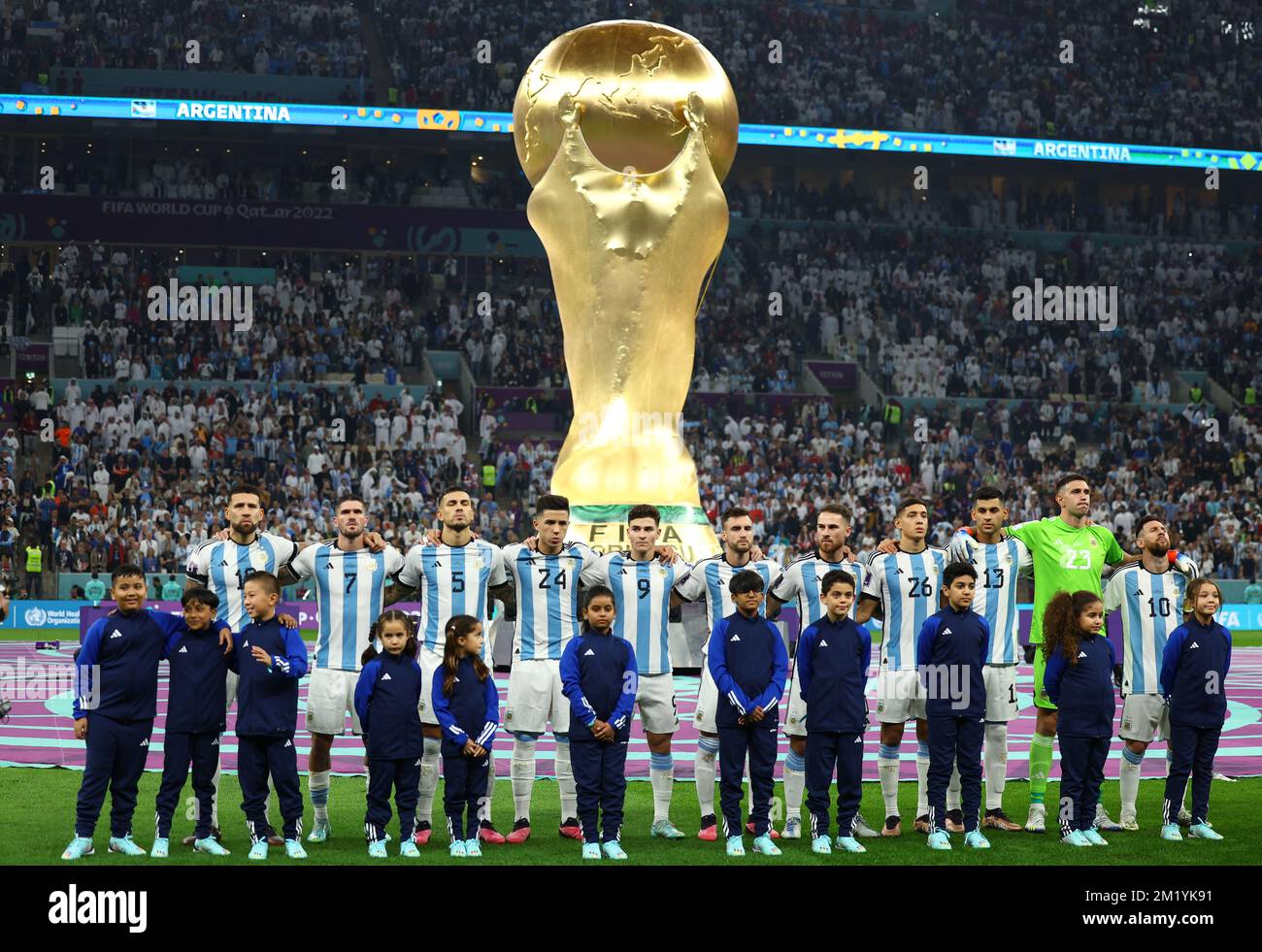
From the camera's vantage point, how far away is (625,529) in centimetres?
1269

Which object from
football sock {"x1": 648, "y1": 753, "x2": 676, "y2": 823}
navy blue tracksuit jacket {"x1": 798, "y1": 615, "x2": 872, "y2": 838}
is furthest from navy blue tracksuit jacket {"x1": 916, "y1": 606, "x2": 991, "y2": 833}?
football sock {"x1": 648, "y1": 753, "x2": 676, "y2": 823}

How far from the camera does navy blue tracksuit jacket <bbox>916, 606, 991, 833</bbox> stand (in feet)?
26.4

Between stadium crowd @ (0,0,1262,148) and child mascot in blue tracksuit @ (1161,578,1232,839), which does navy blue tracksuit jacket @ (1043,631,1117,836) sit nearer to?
child mascot in blue tracksuit @ (1161,578,1232,839)

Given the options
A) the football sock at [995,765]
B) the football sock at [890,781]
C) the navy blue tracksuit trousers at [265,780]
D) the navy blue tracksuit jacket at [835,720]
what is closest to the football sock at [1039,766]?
the football sock at [995,765]

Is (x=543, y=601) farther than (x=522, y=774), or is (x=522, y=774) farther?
(x=543, y=601)

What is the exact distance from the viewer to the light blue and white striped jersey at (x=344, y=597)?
330 inches

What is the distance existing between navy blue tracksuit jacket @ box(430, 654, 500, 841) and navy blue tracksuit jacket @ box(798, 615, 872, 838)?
1.58 metres

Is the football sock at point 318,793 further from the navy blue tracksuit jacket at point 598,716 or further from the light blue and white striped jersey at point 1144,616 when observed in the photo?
the light blue and white striped jersey at point 1144,616

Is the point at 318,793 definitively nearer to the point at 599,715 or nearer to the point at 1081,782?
the point at 599,715

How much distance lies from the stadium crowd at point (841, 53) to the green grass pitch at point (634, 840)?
26384mm

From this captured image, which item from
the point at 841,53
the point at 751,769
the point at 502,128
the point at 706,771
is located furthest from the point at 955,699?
the point at 841,53

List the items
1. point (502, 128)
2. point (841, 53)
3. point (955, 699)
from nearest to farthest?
point (955, 699)
point (502, 128)
point (841, 53)

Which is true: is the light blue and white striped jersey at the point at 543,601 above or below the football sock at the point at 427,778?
above

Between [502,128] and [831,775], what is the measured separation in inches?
1058
